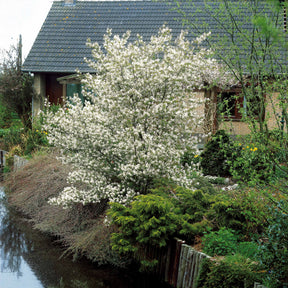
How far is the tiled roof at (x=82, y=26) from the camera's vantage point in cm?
1836

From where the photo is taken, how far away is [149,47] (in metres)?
7.89

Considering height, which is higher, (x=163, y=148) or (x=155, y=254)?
(x=163, y=148)

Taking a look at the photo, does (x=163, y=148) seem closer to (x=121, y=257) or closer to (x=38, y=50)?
(x=121, y=257)

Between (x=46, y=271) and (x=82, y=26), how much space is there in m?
15.5

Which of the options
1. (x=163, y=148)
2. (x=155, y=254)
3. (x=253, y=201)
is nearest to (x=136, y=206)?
(x=155, y=254)

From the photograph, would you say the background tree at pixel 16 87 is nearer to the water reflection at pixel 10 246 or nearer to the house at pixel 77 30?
the house at pixel 77 30

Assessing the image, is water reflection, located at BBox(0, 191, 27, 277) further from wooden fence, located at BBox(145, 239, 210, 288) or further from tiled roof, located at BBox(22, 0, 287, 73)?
tiled roof, located at BBox(22, 0, 287, 73)

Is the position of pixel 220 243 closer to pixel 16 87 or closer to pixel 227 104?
pixel 227 104

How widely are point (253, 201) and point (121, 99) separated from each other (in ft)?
9.66

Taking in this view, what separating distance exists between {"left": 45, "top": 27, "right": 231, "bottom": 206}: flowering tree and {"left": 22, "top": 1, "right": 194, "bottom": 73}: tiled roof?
10222mm

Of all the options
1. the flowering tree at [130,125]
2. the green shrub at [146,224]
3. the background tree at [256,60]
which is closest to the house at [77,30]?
the flowering tree at [130,125]

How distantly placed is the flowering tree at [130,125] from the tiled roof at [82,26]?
1022 cm

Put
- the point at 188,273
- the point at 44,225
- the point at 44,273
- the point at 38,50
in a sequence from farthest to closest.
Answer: the point at 38,50
the point at 44,225
the point at 44,273
the point at 188,273

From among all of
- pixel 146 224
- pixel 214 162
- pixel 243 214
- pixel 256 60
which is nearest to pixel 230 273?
pixel 243 214
